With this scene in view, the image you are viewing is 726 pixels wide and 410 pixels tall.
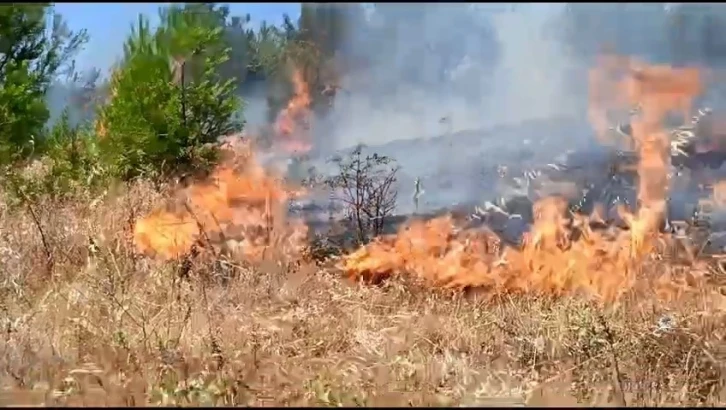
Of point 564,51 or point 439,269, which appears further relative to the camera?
point 564,51

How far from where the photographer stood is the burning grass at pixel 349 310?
3.63 m

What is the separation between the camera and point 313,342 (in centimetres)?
426

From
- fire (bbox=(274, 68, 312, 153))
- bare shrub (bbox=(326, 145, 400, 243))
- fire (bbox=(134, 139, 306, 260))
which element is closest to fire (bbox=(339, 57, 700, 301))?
bare shrub (bbox=(326, 145, 400, 243))

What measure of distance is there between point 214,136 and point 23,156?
7.54ft

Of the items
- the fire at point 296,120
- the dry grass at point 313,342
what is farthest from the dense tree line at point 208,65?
the dry grass at point 313,342

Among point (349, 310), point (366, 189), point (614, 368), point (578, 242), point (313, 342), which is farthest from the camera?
point (366, 189)

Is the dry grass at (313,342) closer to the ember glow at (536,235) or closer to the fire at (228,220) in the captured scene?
the ember glow at (536,235)

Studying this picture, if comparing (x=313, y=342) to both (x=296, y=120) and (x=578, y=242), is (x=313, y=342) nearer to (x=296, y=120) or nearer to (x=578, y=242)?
(x=578, y=242)

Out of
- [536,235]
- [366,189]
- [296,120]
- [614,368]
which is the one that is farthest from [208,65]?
[614,368]

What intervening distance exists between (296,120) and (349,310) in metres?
3.43

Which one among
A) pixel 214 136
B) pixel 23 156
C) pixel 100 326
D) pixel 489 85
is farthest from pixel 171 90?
pixel 100 326

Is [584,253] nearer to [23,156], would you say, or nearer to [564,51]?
[564,51]

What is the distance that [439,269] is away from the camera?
5531 millimetres

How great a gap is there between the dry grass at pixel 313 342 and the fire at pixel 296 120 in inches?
96.1
